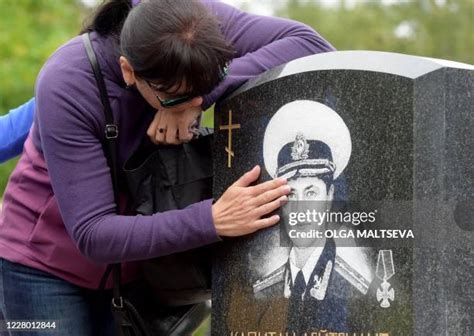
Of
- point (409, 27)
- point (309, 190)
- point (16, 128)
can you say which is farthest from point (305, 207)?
point (409, 27)

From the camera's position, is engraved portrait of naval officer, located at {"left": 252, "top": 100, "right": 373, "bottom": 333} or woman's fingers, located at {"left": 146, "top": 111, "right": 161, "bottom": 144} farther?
woman's fingers, located at {"left": 146, "top": 111, "right": 161, "bottom": 144}

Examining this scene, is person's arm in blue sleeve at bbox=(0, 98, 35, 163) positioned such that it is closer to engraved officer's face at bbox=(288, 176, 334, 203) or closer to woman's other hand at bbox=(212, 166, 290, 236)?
woman's other hand at bbox=(212, 166, 290, 236)

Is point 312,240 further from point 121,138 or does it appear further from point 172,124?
point 121,138

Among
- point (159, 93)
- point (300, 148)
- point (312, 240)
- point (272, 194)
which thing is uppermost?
point (159, 93)

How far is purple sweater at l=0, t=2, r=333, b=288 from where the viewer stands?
10.4 ft

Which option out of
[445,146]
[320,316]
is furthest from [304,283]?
[445,146]

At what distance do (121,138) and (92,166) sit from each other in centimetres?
18

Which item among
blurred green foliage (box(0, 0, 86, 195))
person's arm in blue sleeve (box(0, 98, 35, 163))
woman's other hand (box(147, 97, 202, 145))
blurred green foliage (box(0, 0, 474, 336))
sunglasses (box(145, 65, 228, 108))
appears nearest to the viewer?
sunglasses (box(145, 65, 228, 108))

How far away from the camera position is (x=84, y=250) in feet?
10.6

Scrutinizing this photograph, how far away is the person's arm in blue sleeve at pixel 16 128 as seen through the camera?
372 centimetres

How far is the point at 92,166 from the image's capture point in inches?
126

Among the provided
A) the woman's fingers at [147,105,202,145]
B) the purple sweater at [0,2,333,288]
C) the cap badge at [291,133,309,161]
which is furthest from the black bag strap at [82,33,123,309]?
the cap badge at [291,133,309,161]

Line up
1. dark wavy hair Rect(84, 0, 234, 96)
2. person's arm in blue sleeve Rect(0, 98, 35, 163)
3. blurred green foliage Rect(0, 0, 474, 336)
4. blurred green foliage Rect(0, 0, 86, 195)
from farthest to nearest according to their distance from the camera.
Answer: blurred green foliage Rect(0, 0, 474, 336), blurred green foliage Rect(0, 0, 86, 195), person's arm in blue sleeve Rect(0, 98, 35, 163), dark wavy hair Rect(84, 0, 234, 96)

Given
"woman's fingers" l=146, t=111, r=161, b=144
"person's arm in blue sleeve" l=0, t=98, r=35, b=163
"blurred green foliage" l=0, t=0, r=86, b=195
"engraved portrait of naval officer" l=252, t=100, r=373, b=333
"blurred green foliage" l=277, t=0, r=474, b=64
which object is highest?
"blurred green foliage" l=277, t=0, r=474, b=64
